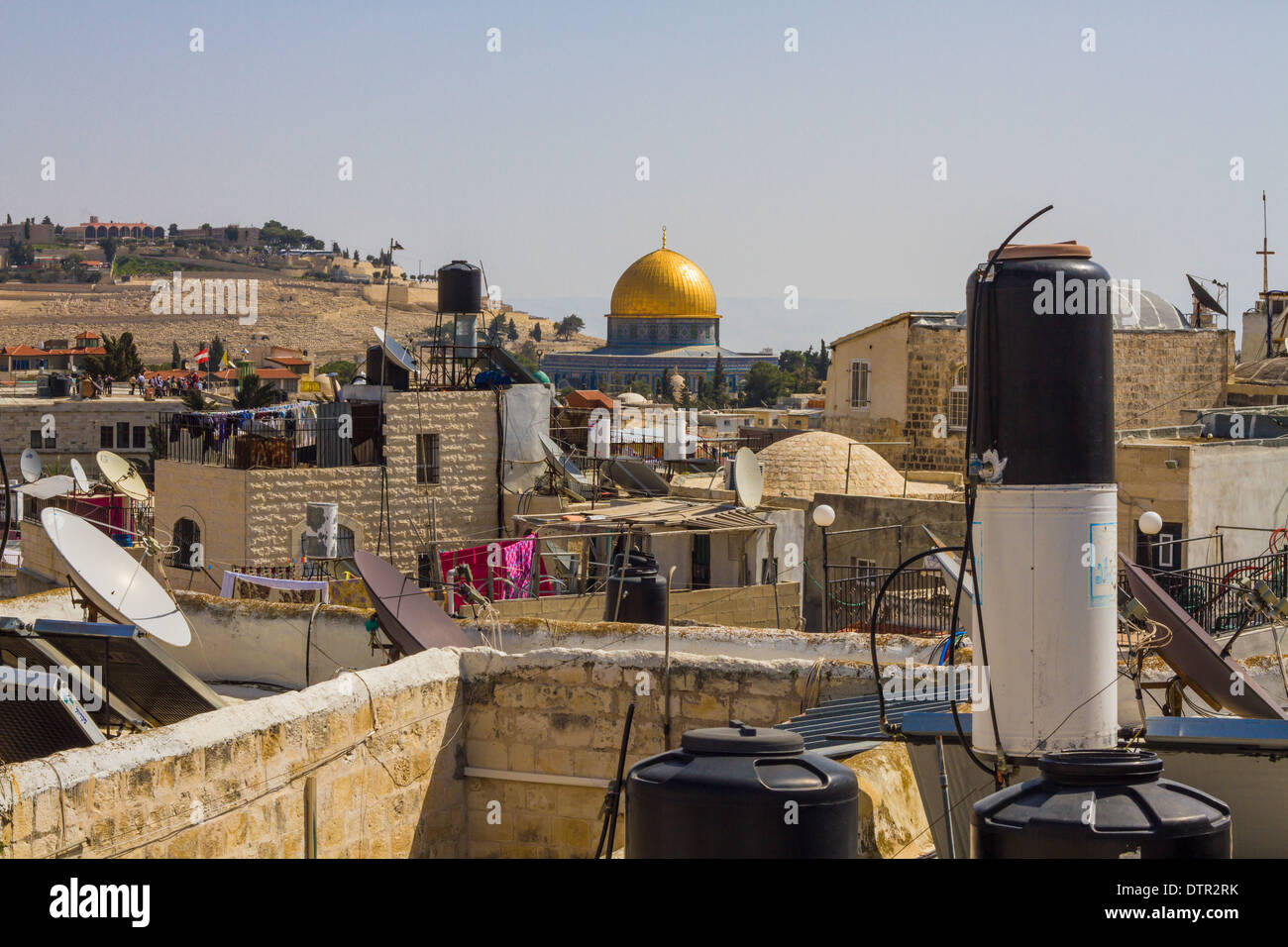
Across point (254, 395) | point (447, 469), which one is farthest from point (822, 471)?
point (254, 395)

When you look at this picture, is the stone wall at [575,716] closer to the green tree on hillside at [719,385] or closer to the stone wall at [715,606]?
the stone wall at [715,606]

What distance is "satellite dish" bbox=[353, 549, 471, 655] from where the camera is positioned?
849cm

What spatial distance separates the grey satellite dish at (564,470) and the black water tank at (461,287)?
109 inches

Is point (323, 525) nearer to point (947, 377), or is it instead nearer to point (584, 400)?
point (947, 377)

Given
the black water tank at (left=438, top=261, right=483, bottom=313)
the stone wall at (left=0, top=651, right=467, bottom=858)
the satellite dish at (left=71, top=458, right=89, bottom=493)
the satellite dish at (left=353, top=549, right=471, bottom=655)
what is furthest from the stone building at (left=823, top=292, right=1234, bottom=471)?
the stone wall at (left=0, top=651, right=467, bottom=858)

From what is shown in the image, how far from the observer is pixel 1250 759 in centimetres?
572

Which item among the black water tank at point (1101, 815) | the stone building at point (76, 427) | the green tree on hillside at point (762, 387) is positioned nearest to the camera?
the black water tank at point (1101, 815)

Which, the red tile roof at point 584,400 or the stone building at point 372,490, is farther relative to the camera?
the red tile roof at point 584,400

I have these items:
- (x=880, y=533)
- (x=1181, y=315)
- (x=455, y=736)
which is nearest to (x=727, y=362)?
(x=1181, y=315)

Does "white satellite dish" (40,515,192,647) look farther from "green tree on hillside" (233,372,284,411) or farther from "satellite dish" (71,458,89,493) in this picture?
"green tree on hillside" (233,372,284,411)

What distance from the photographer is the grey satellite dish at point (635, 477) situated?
24.1 metres

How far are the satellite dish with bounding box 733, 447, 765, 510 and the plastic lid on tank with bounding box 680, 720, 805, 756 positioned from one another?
47.9 ft

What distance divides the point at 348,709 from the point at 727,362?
103 meters

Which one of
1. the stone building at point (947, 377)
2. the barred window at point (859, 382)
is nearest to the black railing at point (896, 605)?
the stone building at point (947, 377)
